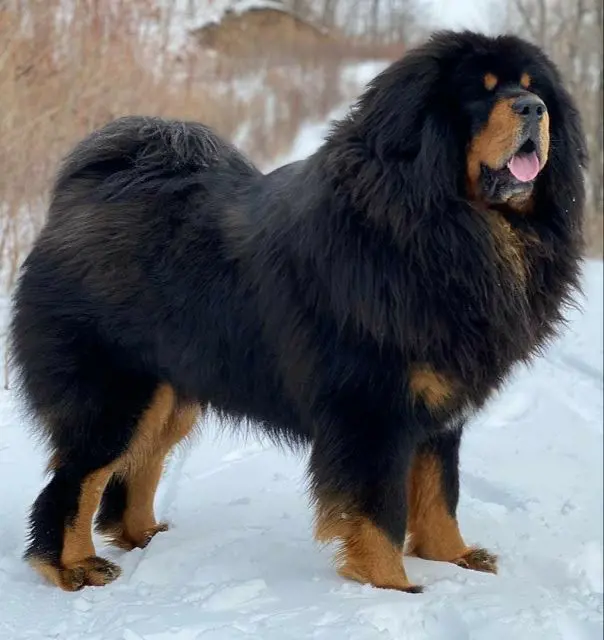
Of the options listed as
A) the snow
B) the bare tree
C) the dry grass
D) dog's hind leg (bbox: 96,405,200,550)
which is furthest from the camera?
the bare tree

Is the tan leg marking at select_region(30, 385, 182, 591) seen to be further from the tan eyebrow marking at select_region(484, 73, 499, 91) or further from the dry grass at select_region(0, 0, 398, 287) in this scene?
the dry grass at select_region(0, 0, 398, 287)

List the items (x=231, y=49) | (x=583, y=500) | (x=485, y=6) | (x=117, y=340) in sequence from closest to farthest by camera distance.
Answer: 1. (x=117, y=340)
2. (x=583, y=500)
3. (x=485, y=6)
4. (x=231, y=49)

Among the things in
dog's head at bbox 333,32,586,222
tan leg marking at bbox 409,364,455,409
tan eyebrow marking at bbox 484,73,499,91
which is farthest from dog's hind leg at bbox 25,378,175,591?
tan eyebrow marking at bbox 484,73,499,91

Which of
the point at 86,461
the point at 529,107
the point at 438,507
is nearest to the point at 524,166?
the point at 529,107

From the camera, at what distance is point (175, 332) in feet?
9.73

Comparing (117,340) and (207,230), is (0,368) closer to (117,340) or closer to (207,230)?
(117,340)

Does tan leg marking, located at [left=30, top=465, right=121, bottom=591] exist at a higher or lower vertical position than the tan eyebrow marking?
lower

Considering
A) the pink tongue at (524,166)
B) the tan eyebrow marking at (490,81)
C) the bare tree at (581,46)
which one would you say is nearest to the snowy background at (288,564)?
the tan eyebrow marking at (490,81)

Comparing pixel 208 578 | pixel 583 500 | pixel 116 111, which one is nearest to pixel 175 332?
pixel 208 578

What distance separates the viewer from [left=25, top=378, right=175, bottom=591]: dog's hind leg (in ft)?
9.53

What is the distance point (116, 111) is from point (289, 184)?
16.7 feet

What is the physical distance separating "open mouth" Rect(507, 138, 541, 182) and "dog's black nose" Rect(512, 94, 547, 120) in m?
0.09

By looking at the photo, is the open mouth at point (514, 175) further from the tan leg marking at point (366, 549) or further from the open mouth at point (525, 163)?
the tan leg marking at point (366, 549)

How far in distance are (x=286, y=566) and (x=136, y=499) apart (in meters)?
0.70
